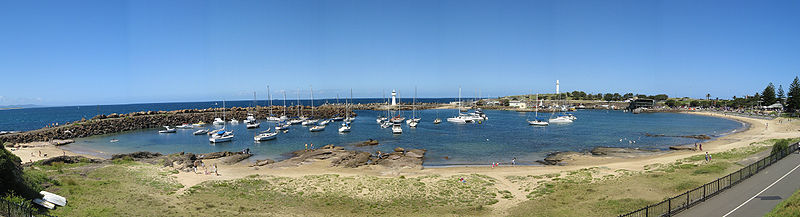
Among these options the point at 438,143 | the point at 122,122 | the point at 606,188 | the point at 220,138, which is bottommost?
the point at 438,143

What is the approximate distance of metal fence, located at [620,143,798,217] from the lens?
15.1m

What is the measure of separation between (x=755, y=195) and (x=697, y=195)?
2291 mm

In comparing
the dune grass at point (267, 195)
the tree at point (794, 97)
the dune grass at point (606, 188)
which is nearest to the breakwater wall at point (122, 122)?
the dune grass at point (267, 195)

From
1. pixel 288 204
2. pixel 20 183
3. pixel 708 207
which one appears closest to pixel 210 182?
pixel 288 204

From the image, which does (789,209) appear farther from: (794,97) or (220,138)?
(794,97)

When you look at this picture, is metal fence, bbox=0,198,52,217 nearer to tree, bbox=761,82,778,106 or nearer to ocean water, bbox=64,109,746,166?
ocean water, bbox=64,109,746,166

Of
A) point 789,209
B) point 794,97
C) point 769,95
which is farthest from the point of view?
point 769,95

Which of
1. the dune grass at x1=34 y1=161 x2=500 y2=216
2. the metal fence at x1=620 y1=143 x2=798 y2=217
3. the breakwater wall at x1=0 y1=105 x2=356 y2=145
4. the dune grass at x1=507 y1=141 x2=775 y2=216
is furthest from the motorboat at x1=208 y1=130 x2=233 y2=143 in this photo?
the metal fence at x1=620 y1=143 x2=798 y2=217

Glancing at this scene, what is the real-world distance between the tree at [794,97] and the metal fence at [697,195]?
92.2 metres

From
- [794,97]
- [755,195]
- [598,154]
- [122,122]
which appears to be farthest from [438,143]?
[794,97]

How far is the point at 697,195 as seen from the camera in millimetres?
17062

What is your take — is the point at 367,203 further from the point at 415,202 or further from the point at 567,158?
the point at 567,158

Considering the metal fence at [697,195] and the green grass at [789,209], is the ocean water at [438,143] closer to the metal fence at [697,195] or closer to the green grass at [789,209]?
the metal fence at [697,195]

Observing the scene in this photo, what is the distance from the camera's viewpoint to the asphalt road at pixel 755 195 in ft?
48.4
